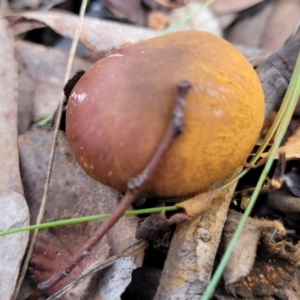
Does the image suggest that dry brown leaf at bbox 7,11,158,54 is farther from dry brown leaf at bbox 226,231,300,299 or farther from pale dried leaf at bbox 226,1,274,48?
dry brown leaf at bbox 226,231,300,299

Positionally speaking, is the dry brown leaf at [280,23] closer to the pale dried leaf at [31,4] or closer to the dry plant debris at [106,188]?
the dry plant debris at [106,188]

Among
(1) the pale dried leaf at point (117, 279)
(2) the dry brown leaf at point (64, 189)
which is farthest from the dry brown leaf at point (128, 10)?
(1) the pale dried leaf at point (117, 279)

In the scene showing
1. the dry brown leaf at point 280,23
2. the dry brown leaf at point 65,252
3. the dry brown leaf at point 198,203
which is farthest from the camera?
the dry brown leaf at point 280,23

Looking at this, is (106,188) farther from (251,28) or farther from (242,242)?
(251,28)

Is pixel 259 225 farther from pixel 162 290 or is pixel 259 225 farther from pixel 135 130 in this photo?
pixel 135 130

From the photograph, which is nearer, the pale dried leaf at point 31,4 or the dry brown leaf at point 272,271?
the dry brown leaf at point 272,271

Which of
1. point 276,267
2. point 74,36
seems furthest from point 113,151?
point 74,36

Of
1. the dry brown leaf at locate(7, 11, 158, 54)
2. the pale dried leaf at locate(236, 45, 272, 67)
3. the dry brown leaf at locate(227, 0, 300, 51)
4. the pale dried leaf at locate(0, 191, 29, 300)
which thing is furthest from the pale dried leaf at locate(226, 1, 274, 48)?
the pale dried leaf at locate(0, 191, 29, 300)
